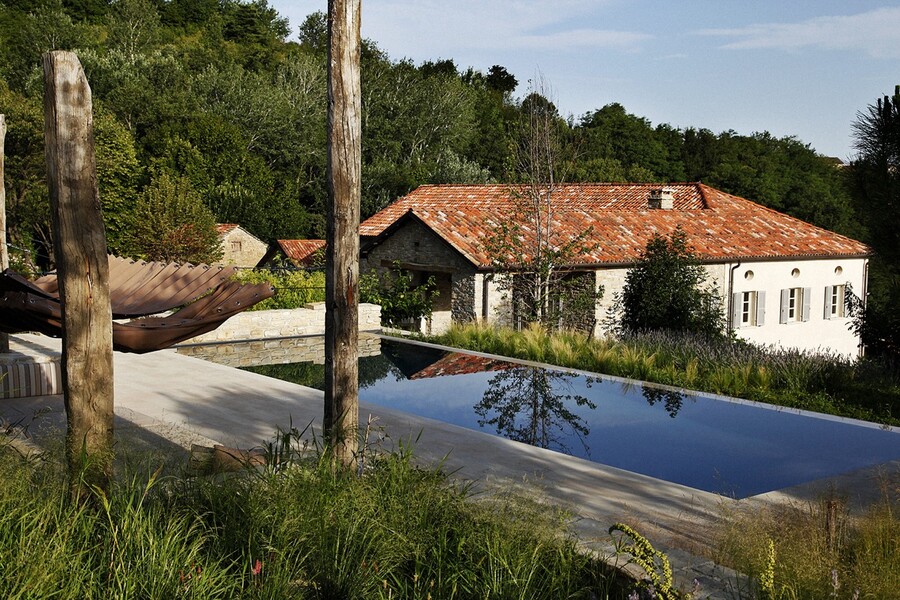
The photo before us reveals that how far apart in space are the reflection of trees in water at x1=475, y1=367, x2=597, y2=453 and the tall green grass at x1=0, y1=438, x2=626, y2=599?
4904 mm

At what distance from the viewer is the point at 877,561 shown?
14.8 feet

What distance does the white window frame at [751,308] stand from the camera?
24875 mm

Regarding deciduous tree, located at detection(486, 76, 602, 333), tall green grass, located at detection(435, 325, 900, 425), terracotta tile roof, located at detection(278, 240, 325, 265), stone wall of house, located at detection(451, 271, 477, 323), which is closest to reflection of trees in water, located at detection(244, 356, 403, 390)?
tall green grass, located at detection(435, 325, 900, 425)

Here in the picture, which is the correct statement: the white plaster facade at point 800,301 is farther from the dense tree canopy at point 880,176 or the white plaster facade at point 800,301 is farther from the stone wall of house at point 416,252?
the dense tree canopy at point 880,176

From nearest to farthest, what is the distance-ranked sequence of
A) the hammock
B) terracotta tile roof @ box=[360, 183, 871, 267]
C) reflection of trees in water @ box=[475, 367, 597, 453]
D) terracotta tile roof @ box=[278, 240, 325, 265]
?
the hammock
reflection of trees in water @ box=[475, 367, 597, 453]
terracotta tile roof @ box=[360, 183, 871, 267]
terracotta tile roof @ box=[278, 240, 325, 265]

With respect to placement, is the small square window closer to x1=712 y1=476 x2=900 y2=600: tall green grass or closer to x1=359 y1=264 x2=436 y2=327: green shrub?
x1=359 y1=264 x2=436 y2=327: green shrub

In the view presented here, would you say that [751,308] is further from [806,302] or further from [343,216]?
[343,216]

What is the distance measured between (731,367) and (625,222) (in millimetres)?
11589

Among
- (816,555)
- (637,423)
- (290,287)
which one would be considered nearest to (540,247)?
(290,287)

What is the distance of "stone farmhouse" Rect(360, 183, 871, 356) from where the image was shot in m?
21.5

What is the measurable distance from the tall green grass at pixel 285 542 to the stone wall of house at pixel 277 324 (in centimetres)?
1236

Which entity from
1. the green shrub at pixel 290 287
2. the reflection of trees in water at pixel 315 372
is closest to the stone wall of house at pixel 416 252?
the green shrub at pixel 290 287

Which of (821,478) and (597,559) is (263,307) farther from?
(597,559)

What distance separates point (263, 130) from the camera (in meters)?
45.1
